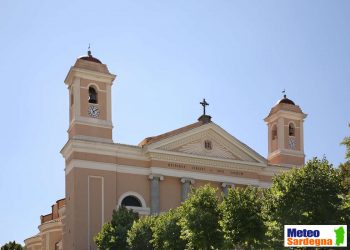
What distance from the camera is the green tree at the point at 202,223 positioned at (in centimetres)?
3188

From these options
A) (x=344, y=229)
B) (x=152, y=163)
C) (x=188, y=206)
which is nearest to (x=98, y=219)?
(x=152, y=163)

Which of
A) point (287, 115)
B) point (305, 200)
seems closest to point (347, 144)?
point (305, 200)

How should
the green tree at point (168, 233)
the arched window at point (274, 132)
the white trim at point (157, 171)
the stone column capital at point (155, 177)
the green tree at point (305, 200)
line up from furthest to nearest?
the arched window at point (274, 132), the stone column capital at point (155, 177), the white trim at point (157, 171), the green tree at point (168, 233), the green tree at point (305, 200)

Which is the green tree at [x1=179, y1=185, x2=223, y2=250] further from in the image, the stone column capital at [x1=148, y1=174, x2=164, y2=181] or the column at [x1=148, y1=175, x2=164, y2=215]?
the stone column capital at [x1=148, y1=174, x2=164, y2=181]

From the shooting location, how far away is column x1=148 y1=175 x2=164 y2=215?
45875 mm

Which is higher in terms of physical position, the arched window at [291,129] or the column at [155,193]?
the arched window at [291,129]

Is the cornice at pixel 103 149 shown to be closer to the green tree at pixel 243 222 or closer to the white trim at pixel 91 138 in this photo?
the white trim at pixel 91 138

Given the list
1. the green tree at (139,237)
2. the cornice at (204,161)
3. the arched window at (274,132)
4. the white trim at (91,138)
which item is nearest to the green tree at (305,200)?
the green tree at (139,237)

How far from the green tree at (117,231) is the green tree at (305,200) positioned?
996cm

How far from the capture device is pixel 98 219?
43.7 meters

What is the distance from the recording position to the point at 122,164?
45.7 m

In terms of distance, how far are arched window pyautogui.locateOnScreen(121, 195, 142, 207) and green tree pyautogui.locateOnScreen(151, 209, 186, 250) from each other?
387 inches

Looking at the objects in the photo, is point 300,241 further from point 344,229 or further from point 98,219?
point 98,219

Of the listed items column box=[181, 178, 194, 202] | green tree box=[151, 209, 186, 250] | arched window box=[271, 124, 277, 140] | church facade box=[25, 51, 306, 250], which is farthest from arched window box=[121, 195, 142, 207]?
arched window box=[271, 124, 277, 140]
